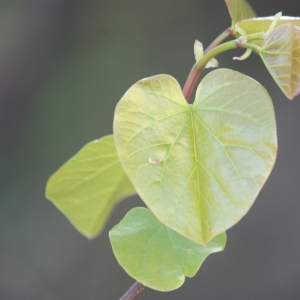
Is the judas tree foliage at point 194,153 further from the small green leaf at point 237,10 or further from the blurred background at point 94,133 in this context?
the blurred background at point 94,133

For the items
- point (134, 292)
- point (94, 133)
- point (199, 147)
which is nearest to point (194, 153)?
point (199, 147)

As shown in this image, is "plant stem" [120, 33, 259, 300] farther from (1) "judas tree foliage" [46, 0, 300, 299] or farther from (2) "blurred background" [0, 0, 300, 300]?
(2) "blurred background" [0, 0, 300, 300]

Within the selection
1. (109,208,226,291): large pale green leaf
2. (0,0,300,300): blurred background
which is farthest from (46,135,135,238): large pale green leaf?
(0,0,300,300): blurred background

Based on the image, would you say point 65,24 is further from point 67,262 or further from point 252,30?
point 252,30

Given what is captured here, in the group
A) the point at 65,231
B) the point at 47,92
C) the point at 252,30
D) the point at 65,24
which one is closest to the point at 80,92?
the point at 47,92

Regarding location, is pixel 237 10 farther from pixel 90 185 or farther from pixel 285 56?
pixel 90 185

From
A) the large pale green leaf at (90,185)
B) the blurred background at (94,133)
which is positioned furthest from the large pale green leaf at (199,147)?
the blurred background at (94,133)
